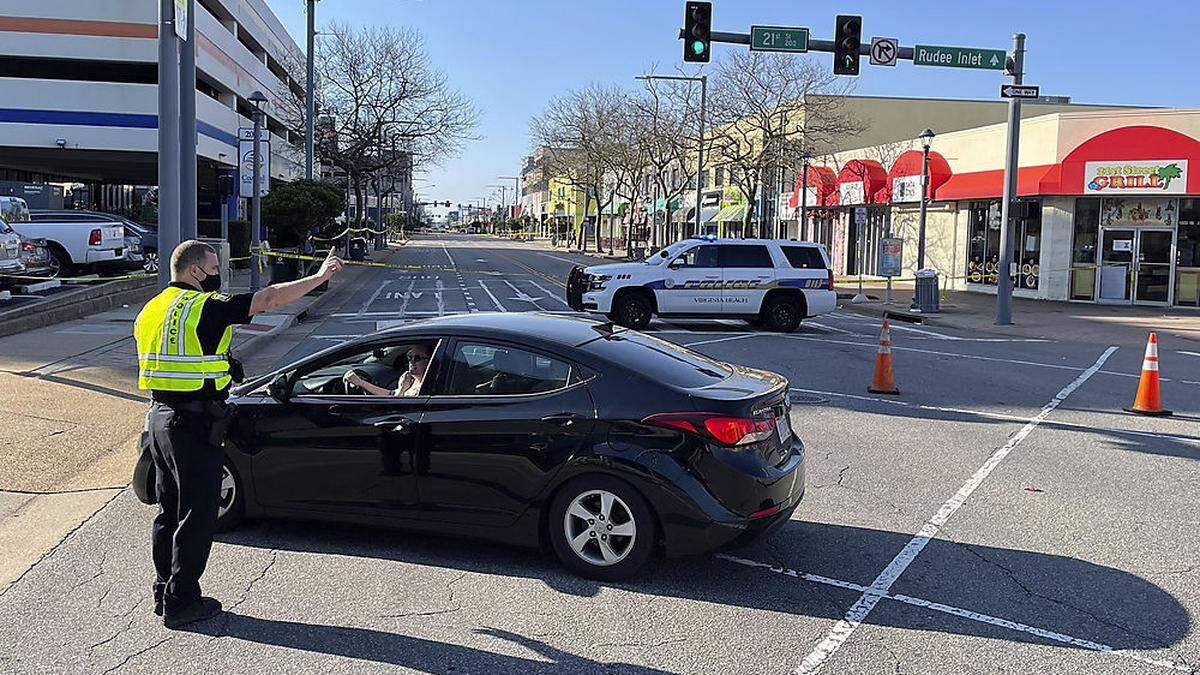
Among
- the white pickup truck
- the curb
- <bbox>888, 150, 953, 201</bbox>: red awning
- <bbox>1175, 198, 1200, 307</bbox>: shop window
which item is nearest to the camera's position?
the curb

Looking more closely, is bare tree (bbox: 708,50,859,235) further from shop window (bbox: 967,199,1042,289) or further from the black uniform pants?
the black uniform pants

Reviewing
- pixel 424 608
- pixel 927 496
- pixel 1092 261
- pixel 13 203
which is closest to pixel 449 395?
pixel 424 608

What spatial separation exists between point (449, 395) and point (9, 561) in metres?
2.79

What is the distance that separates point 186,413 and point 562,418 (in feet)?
6.35

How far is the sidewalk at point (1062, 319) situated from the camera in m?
21.6

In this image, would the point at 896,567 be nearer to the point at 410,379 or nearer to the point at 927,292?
the point at 410,379

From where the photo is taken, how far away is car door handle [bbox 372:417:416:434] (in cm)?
605

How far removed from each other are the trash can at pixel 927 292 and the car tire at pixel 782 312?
264 inches

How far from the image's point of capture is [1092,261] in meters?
29.2

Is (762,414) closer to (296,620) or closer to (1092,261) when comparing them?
(296,620)

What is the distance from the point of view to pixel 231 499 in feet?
21.2

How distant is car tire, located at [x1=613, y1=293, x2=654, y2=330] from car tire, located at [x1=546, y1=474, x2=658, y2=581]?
1488 cm

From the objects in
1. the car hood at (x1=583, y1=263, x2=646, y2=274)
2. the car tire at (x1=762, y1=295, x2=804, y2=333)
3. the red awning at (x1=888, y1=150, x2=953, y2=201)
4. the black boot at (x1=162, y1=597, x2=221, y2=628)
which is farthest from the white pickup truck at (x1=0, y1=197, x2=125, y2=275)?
the red awning at (x1=888, y1=150, x2=953, y2=201)

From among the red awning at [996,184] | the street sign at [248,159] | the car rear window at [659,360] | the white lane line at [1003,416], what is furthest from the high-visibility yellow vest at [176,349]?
the red awning at [996,184]
